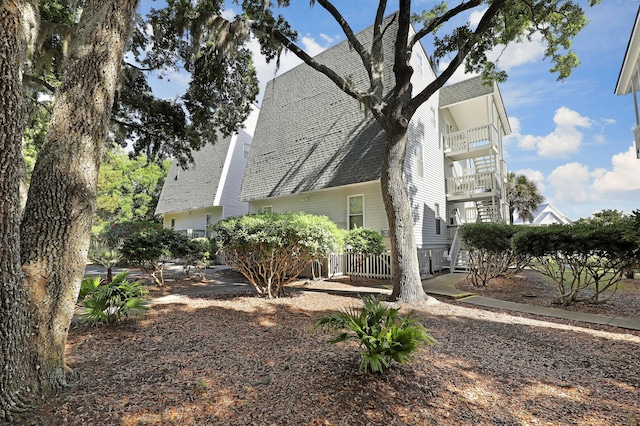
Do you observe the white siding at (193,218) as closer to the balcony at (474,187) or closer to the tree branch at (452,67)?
the balcony at (474,187)

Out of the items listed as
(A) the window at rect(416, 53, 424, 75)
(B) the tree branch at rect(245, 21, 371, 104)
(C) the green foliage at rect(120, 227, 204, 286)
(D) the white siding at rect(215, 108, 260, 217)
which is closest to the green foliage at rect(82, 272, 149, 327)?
(C) the green foliage at rect(120, 227, 204, 286)

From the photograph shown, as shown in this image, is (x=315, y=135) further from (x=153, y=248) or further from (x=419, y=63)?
(x=153, y=248)

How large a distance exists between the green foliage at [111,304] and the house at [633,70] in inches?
589

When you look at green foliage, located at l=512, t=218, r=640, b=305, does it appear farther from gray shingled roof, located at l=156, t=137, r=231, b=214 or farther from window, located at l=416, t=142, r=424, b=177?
gray shingled roof, located at l=156, t=137, r=231, b=214

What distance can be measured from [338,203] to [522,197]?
19.0m

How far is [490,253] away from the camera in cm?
971

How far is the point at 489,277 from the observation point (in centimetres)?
978

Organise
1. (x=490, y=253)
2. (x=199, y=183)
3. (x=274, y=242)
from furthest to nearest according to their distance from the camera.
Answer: (x=199, y=183), (x=490, y=253), (x=274, y=242)

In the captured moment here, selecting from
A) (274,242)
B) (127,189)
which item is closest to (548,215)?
(274,242)

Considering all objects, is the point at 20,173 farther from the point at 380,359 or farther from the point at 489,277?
the point at 489,277

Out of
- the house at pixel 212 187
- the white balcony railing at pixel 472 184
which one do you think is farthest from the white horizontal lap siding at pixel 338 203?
the white balcony railing at pixel 472 184

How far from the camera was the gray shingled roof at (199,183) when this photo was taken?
784 inches

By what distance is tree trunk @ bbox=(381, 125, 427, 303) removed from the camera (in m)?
7.57

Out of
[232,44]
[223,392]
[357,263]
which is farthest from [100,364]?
[357,263]
